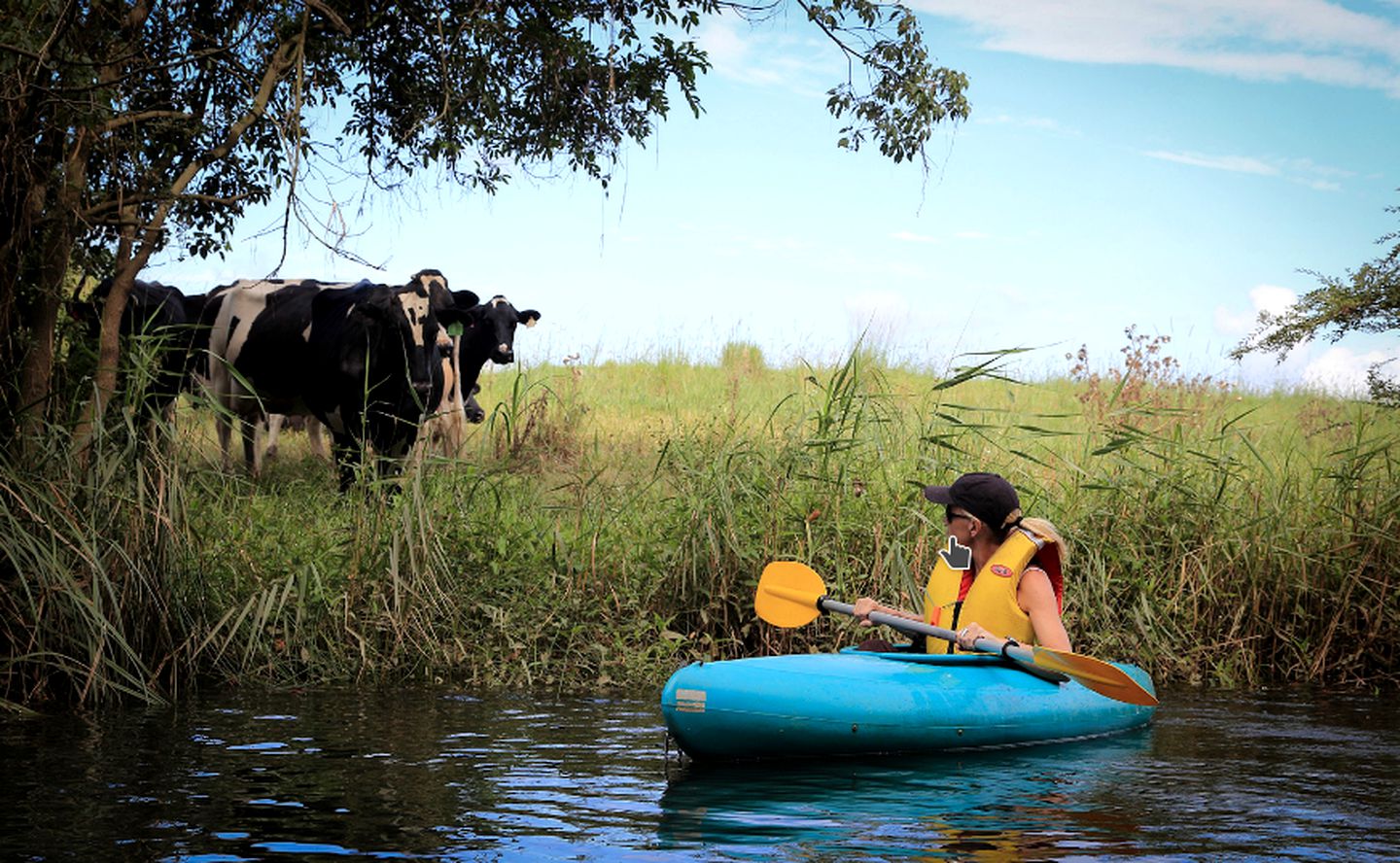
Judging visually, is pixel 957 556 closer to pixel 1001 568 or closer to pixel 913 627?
pixel 1001 568

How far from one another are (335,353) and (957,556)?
19.8 feet

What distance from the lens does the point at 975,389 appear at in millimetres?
18906

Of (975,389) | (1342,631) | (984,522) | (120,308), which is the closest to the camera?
(984,522)

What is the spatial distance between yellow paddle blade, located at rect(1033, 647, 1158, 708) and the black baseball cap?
55cm

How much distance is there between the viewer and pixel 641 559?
8.16 meters

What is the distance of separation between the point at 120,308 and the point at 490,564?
217cm

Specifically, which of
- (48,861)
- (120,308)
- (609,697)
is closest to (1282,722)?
(609,697)

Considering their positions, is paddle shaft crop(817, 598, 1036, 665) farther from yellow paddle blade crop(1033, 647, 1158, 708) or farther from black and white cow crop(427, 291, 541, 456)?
black and white cow crop(427, 291, 541, 456)

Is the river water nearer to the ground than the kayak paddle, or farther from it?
nearer to the ground

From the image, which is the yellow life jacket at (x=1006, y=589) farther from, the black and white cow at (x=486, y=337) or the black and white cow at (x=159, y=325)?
the black and white cow at (x=486, y=337)

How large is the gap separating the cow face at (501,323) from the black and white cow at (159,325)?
8.09 feet

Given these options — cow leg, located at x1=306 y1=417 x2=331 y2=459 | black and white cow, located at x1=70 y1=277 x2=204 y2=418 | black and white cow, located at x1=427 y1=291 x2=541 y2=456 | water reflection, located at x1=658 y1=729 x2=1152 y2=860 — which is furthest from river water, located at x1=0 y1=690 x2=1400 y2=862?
black and white cow, located at x1=427 y1=291 x2=541 y2=456

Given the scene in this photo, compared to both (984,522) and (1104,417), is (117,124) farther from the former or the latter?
(1104,417)

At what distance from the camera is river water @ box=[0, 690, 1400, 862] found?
4340 millimetres
